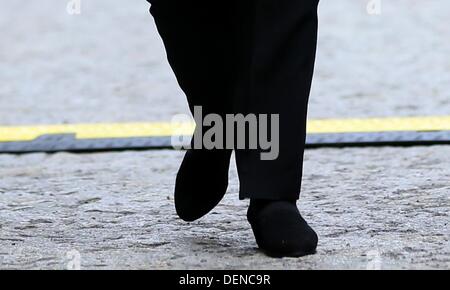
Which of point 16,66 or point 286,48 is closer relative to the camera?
point 286,48

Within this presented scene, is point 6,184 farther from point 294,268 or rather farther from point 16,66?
point 16,66

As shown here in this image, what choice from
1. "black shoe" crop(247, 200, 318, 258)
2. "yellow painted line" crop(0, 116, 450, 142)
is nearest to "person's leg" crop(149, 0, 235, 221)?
"black shoe" crop(247, 200, 318, 258)

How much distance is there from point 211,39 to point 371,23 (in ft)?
15.5

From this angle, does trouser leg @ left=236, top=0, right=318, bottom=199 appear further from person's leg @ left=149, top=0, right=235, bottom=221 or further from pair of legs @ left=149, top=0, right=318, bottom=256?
person's leg @ left=149, top=0, right=235, bottom=221

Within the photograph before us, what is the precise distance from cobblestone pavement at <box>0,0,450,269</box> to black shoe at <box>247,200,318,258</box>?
3 cm

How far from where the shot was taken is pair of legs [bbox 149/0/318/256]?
2.25 meters

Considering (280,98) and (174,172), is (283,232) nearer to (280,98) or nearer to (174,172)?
(280,98)

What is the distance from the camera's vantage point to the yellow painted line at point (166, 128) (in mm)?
4066

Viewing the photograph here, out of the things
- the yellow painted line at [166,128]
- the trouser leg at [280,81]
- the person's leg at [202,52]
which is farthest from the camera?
the yellow painted line at [166,128]

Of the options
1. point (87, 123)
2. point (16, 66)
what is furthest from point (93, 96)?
point (16, 66)

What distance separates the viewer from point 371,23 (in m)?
6.98

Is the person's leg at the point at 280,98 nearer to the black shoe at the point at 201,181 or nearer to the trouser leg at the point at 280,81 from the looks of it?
the trouser leg at the point at 280,81

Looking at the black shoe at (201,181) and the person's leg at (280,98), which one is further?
the black shoe at (201,181)

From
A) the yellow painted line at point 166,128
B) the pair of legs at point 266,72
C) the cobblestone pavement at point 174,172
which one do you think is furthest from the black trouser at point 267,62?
the yellow painted line at point 166,128
